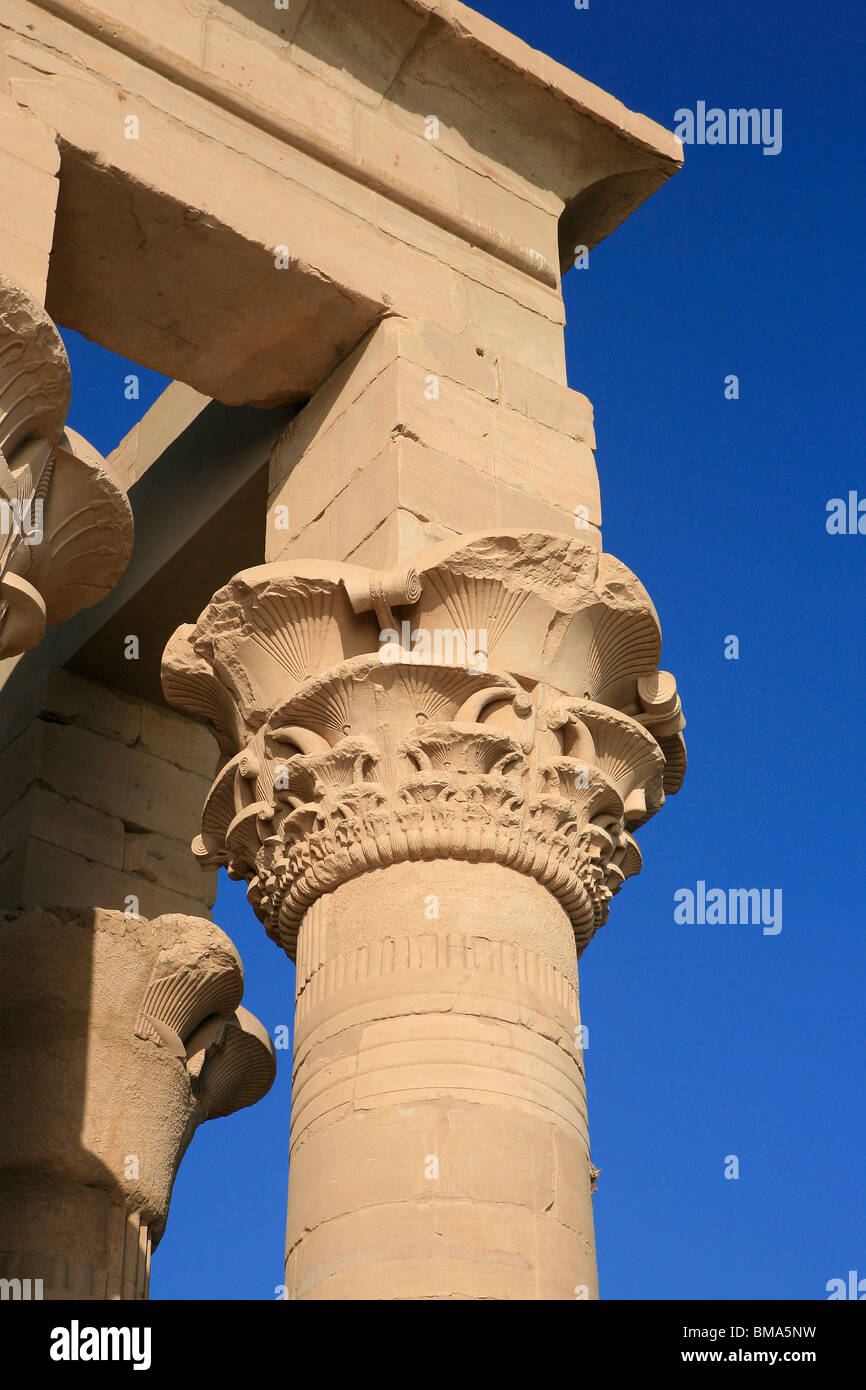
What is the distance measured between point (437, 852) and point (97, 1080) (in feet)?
10.5

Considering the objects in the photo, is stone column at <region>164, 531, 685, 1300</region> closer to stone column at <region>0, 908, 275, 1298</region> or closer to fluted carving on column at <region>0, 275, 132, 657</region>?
fluted carving on column at <region>0, 275, 132, 657</region>

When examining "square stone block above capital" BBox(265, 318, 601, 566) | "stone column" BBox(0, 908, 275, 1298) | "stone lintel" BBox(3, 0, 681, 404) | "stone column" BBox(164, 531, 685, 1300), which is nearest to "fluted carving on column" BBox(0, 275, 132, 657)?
"stone column" BBox(164, 531, 685, 1300)

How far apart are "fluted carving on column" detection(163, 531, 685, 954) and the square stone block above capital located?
0.53 meters

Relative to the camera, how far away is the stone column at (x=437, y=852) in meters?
7.50

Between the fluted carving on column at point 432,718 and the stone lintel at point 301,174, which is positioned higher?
the stone lintel at point 301,174

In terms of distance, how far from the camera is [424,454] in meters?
9.56

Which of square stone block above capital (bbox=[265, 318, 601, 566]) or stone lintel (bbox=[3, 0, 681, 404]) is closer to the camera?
square stone block above capital (bbox=[265, 318, 601, 566])

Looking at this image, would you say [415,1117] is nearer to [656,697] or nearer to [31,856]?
[656,697]

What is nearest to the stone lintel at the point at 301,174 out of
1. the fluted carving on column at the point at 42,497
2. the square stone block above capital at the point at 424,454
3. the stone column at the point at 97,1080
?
the square stone block above capital at the point at 424,454

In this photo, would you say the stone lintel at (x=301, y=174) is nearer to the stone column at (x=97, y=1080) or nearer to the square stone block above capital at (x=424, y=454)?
the square stone block above capital at (x=424, y=454)

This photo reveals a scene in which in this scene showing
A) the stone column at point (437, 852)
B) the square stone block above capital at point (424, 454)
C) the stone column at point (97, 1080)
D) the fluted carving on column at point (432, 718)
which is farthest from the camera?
the stone column at point (97, 1080)

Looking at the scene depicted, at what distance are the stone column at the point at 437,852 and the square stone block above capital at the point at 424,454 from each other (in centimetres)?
62

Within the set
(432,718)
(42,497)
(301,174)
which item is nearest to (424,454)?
(432,718)

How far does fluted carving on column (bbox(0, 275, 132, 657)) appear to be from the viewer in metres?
7.62
